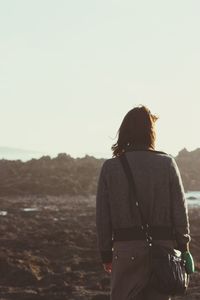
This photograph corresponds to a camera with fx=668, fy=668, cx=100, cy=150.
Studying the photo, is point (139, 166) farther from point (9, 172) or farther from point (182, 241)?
point (9, 172)

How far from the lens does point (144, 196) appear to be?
4594 millimetres

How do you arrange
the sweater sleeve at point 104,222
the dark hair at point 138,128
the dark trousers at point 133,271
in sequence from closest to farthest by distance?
the dark trousers at point 133,271, the sweater sleeve at point 104,222, the dark hair at point 138,128

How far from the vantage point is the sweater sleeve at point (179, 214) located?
14.9ft

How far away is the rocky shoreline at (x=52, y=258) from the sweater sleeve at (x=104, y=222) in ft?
21.4

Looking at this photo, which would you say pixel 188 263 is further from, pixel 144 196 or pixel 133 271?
pixel 144 196

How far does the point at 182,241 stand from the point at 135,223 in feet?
1.12

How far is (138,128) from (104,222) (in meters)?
0.71

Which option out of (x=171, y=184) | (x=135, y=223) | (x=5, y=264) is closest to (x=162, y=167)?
A: (x=171, y=184)

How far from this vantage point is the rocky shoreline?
11992 mm

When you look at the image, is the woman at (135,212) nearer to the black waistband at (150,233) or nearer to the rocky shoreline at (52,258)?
the black waistband at (150,233)

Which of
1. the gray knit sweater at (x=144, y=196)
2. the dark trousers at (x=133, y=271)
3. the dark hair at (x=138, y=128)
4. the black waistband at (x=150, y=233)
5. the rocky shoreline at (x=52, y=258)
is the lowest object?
the rocky shoreline at (x=52, y=258)

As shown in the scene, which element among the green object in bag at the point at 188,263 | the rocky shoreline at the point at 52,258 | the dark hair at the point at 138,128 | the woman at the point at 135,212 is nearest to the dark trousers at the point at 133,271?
the woman at the point at 135,212

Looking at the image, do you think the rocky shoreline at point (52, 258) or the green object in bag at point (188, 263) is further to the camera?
the rocky shoreline at point (52, 258)

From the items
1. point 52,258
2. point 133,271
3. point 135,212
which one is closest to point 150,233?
point 135,212
